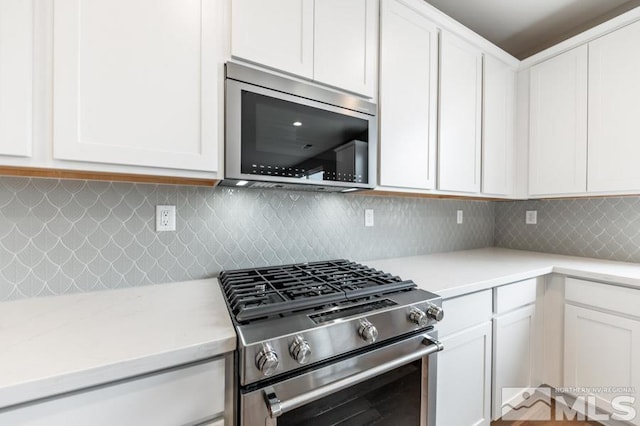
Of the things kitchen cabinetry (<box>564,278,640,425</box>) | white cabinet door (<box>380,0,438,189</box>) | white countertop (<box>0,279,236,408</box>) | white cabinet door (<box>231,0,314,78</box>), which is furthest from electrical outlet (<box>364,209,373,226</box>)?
kitchen cabinetry (<box>564,278,640,425</box>)

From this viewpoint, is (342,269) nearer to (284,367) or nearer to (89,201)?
(284,367)

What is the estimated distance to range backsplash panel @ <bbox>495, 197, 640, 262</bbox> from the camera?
2.00 m

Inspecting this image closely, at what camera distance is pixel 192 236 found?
1.37 m

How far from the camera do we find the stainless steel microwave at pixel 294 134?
1.11 m

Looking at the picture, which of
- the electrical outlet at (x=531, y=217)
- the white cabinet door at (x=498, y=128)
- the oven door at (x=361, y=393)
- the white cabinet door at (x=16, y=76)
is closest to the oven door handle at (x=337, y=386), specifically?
the oven door at (x=361, y=393)

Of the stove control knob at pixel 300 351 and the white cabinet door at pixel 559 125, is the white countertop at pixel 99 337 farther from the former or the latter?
the white cabinet door at pixel 559 125

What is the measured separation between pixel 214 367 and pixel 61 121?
86cm

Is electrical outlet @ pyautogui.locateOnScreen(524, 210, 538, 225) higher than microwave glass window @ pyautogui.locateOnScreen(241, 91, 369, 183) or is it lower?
lower

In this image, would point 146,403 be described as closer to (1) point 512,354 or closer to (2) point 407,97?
(2) point 407,97

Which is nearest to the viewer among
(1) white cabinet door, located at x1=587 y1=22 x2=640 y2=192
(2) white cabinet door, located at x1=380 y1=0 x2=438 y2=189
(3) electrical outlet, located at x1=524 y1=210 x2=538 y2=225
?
(2) white cabinet door, located at x1=380 y1=0 x2=438 y2=189

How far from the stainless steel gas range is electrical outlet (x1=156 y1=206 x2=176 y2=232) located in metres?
0.34

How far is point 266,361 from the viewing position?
0.76 metres

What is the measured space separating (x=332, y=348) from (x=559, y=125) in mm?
2318

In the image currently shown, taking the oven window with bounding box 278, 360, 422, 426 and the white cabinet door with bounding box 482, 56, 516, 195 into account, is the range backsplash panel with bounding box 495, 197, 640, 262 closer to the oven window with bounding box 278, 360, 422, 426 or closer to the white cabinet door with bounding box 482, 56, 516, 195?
the white cabinet door with bounding box 482, 56, 516, 195
